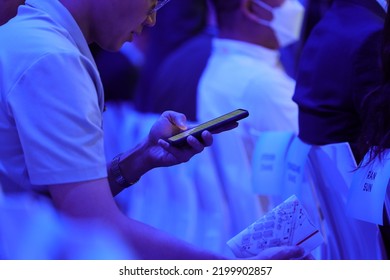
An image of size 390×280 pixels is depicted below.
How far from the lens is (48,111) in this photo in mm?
1171

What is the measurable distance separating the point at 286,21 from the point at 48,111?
1678mm

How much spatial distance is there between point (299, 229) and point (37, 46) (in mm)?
562

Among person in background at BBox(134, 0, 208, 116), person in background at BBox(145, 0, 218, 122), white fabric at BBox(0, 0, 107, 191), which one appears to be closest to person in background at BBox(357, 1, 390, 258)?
white fabric at BBox(0, 0, 107, 191)

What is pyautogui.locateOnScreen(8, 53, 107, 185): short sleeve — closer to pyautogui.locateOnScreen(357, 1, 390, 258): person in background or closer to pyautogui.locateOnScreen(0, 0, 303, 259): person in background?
pyautogui.locateOnScreen(0, 0, 303, 259): person in background

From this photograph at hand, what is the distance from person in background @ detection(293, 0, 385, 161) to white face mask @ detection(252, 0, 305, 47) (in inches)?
24.2

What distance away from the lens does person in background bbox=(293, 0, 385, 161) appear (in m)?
1.78

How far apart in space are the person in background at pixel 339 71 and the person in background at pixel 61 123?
1.89 ft

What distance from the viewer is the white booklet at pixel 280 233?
139 cm

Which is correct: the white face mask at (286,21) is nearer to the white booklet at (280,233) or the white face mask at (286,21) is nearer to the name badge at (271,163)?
the name badge at (271,163)

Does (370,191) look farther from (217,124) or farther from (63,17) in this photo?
(63,17)

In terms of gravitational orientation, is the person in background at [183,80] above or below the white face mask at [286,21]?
below

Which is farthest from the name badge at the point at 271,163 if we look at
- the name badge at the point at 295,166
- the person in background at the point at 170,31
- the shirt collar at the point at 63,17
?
the person in background at the point at 170,31

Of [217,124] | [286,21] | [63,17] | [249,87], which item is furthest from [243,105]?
[63,17]
